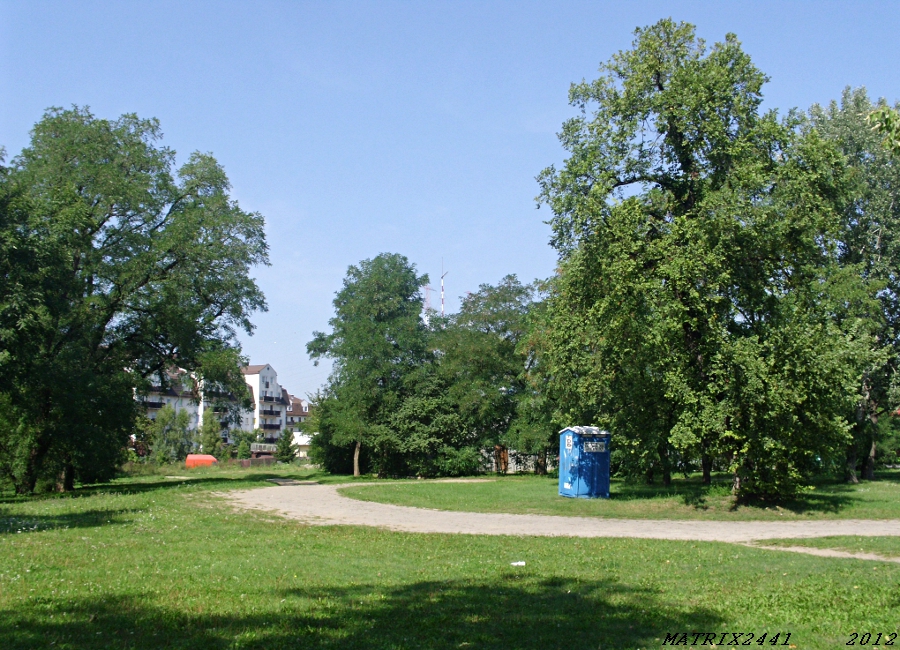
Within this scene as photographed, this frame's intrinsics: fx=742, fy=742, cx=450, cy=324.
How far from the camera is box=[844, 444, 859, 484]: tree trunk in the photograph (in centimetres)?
3394

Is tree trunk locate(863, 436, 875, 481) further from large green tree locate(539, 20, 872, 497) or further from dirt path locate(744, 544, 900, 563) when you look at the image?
dirt path locate(744, 544, 900, 563)

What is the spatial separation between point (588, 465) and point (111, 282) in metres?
23.6

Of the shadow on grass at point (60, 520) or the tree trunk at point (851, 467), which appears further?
the tree trunk at point (851, 467)

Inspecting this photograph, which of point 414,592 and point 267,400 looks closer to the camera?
point 414,592

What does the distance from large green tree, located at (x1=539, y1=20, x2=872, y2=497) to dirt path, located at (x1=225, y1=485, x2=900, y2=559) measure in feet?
8.33

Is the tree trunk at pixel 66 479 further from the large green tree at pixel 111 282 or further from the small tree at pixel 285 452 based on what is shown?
the small tree at pixel 285 452

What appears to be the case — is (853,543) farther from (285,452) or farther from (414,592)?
(285,452)

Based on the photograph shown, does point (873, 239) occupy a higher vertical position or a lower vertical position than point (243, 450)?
higher

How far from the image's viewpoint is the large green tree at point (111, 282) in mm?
30484

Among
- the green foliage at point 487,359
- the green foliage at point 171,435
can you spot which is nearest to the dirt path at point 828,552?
the green foliage at point 487,359

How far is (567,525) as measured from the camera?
1780 centimetres

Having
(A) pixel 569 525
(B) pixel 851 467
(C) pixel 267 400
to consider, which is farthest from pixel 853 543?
(C) pixel 267 400

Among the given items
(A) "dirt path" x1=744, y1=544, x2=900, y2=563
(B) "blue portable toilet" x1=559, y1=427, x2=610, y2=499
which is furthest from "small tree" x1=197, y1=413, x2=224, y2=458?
(A) "dirt path" x1=744, y1=544, x2=900, y2=563

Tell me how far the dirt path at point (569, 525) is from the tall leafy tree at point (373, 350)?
28.2 meters
